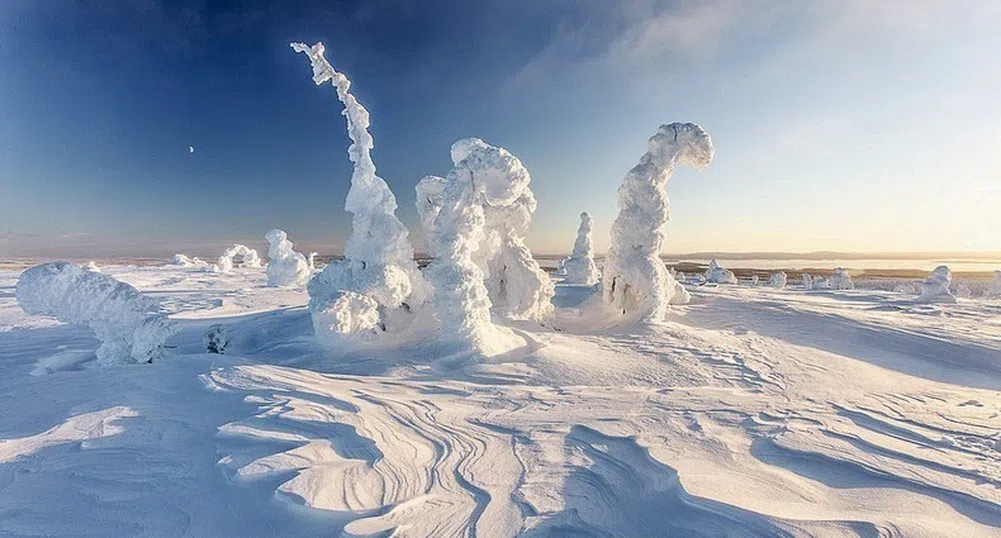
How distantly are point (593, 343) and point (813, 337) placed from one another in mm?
7121

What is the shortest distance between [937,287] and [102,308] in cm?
3337

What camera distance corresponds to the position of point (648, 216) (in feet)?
51.0

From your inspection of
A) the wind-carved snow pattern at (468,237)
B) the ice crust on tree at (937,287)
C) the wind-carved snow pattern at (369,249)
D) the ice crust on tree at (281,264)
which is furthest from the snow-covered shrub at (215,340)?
the ice crust on tree at (937,287)

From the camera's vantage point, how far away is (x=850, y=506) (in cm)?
400

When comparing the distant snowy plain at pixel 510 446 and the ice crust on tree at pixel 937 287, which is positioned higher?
the ice crust on tree at pixel 937 287

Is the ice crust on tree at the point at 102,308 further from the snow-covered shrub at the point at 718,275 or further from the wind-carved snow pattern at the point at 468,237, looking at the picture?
the snow-covered shrub at the point at 718,275

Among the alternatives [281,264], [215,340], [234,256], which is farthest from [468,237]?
[234,256]

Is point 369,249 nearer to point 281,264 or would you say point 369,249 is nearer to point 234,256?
point 281,264

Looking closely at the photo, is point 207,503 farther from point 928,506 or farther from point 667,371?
point 667,371

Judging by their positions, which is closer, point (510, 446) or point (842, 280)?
point (510, 446)

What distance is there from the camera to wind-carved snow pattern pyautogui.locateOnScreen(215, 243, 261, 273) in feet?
163

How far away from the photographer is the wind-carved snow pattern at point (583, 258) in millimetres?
32938

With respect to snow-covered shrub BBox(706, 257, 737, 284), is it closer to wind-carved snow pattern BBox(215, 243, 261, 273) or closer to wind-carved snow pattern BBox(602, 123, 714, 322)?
wind-carved snow pattern BBox(602, 123, 714, 322)

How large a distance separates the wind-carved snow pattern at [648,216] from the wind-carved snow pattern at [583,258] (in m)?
16.6
